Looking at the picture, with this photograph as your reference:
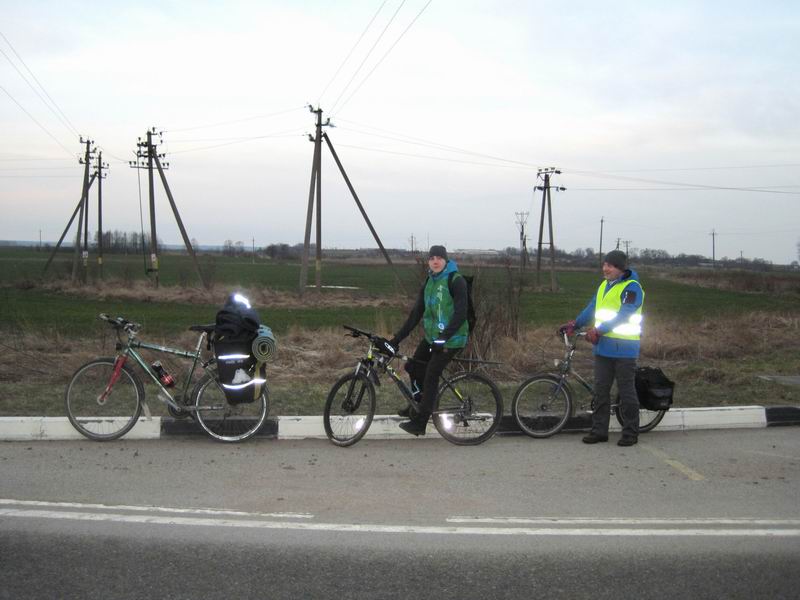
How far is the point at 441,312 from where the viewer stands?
6.43 m

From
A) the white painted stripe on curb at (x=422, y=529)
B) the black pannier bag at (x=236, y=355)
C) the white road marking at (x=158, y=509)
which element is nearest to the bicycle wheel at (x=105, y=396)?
the black pannier bag at (x=236, y=355)

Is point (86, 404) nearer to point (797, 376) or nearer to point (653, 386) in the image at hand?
point (653, 386)

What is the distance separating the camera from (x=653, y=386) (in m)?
6.70

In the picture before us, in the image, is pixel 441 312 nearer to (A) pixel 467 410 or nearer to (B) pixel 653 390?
(A) pixel 467 410

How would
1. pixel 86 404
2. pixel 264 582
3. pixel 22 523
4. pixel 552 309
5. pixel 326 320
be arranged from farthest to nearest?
pixel 552 309, pixel 326 320, pixel 86 404, pixel 22 523, pixel 264 582

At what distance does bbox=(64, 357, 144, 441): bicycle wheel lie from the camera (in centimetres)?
647

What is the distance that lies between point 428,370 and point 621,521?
2.35 m

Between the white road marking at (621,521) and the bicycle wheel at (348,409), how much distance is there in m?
2.01

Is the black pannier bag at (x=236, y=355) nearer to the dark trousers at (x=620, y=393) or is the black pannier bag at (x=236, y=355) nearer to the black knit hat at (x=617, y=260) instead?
the dark trousers at (x=620, y=393)

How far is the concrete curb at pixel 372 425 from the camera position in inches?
260

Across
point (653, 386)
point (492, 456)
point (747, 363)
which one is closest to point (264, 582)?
point (492, 456)

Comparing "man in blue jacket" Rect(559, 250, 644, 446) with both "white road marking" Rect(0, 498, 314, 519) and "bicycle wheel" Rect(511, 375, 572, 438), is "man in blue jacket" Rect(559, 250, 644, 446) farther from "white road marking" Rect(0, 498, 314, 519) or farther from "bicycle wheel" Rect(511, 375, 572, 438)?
"white road marking" Rect(0, 498, 314, 519)

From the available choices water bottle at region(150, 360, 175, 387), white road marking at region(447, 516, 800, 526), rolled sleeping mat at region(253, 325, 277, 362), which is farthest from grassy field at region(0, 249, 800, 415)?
white road marking at region(447, 516, 800, 526)

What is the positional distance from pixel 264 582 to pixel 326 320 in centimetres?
1736
